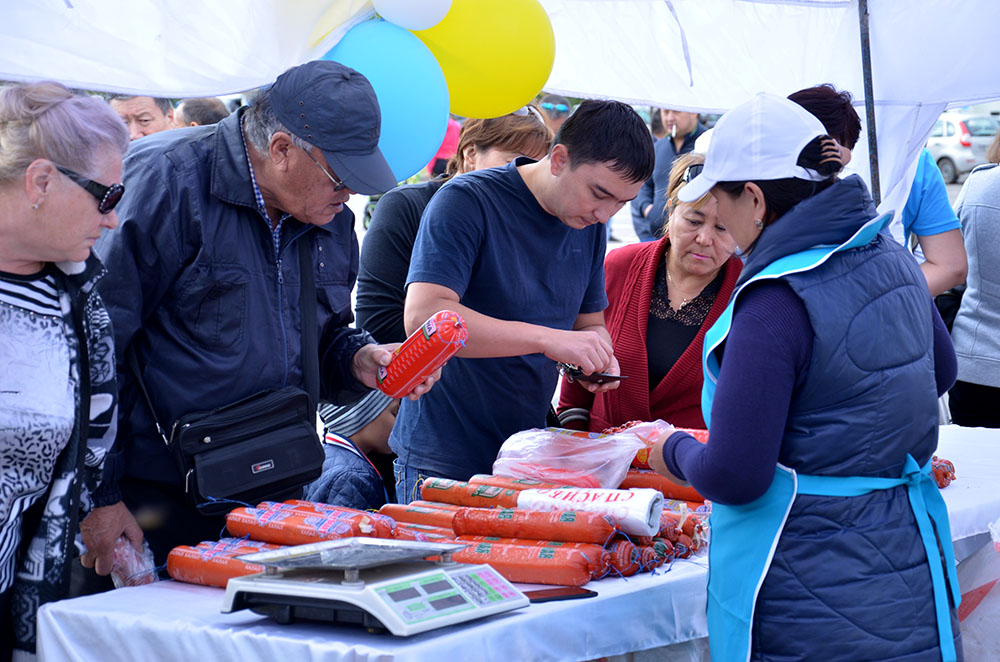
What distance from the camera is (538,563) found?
198 cm

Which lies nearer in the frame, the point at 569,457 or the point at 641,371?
the point at 569,457

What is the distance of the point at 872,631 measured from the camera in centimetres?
177

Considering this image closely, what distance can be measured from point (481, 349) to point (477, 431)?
0.31 metres

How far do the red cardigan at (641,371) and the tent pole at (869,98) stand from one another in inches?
39.8

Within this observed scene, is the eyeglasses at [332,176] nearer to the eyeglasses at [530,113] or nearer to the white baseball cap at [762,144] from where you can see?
the white baseball cap at [762,144]

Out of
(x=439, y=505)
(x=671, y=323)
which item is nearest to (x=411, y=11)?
(x=671, y=323)

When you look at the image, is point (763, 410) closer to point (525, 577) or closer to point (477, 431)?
point (525, 577)

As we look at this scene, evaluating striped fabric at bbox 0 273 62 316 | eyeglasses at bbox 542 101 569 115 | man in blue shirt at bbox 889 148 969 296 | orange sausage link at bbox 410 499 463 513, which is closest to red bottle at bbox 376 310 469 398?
orange sausage link at bbox 410 499 463 513

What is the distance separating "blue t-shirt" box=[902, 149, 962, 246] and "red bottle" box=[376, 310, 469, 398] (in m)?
2.53

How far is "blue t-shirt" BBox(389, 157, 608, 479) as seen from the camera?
2703 mm

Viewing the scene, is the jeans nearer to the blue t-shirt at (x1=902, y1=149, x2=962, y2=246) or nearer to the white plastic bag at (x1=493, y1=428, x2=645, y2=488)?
the white plastic bag at (x1=493, y1=428, x2=645, y2=488)

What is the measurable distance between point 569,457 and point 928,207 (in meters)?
→ 2.25

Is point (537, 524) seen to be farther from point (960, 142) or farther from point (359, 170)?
point (960, 142)

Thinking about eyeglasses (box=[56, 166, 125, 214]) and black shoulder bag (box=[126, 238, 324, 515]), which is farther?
black shoulder bag (box=[126, 238, 324, 515])
